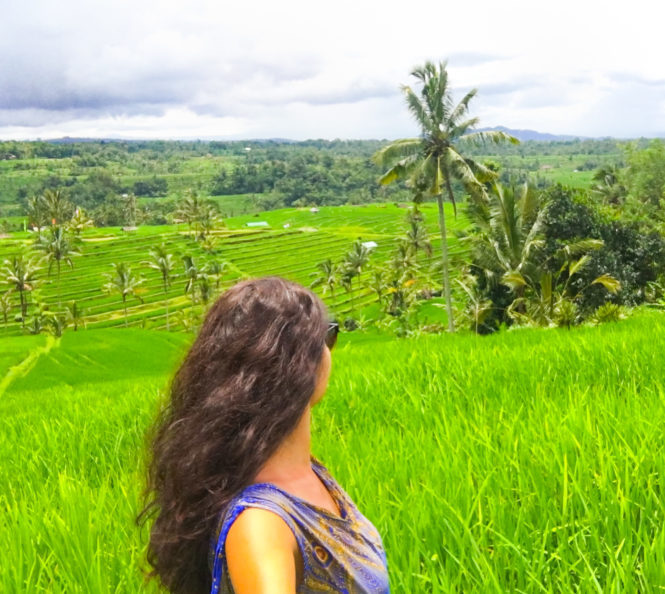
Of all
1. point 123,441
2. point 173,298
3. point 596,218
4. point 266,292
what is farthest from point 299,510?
point 173,298

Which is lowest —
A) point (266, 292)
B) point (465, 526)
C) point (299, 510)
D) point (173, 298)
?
point (173, 298)

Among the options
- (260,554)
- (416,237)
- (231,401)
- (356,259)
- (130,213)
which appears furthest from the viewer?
(130,213)

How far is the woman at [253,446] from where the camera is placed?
1208mm

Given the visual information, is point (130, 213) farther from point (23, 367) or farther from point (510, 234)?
point (510, 234)

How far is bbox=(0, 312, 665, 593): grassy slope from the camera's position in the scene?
2.00 metres

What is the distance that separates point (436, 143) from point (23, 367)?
16954 mm

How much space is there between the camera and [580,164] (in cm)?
17675

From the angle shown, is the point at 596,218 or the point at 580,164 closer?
the point at 596,218

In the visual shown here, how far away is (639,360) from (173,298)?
64915 mm

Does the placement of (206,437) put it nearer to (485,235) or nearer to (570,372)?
(570,372)

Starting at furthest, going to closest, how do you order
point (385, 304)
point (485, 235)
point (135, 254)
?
point (135, 254) → point (385, 304) → point (485, 235)

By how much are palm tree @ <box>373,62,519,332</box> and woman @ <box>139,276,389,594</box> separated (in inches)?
894

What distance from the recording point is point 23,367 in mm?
22594

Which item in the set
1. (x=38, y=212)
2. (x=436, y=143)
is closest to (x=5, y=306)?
(x=38, y=212)
